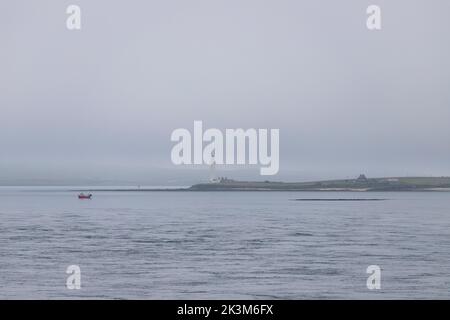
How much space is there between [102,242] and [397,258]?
1732 centimetres

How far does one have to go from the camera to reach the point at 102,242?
145ft

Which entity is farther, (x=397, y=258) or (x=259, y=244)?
(x=259, y=244)

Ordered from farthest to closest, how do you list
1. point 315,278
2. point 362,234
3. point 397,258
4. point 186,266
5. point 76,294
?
1. point 362,234
2. point 397,258
3. point 186,266
4. point 315,278
5. point 76,294
